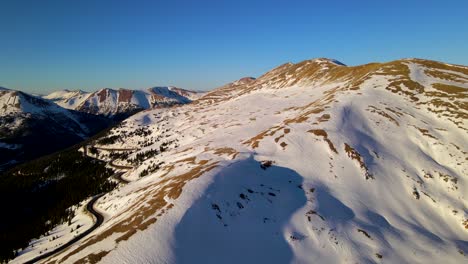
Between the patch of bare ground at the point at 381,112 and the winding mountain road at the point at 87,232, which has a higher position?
the patch of bare ground at the point at 381,112

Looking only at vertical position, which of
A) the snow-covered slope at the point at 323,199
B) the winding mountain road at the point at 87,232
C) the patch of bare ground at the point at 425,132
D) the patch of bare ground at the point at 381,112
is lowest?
the winding mountain road at the point at 87,232

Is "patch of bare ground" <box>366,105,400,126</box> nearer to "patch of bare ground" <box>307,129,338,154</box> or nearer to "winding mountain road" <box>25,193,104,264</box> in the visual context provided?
"patch of bare ground" <box>307,129,338,154</box>

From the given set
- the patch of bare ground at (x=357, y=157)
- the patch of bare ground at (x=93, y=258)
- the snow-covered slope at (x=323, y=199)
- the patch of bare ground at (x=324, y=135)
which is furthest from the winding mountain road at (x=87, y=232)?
the patch of bare ground at (x=357, y=157)

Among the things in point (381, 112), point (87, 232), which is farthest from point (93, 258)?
point (381, 112)

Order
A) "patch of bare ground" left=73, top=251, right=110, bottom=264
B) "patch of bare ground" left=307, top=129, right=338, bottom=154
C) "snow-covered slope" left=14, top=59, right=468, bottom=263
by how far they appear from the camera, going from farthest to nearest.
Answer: "patch of bare ground" left=307, top=129, right=338, bottom=154 < "snow-covered slope" left=14, top=59, right=468, bottom=263 < "patch of bare ground" left=73, top=251, right=110, bottom=264

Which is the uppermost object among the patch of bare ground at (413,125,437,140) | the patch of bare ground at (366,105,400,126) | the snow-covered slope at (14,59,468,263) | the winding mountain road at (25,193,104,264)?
the patch of bare ground at (366,105,400,126)

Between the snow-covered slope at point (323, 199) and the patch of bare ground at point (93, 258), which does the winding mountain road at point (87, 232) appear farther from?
the patch of bare ground at point (93, 258)

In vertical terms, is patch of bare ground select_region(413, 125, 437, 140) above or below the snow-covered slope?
above

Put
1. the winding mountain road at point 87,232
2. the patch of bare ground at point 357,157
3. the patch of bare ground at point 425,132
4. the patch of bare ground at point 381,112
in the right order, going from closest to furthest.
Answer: the winding mountain road at point 87,232 < the patch of bare ground at point 357,157 < the patch of bare ground at point 425,132 < the patch of bare ground at point 381,112

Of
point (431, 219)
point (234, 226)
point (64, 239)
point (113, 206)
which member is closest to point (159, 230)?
point (234, 226)

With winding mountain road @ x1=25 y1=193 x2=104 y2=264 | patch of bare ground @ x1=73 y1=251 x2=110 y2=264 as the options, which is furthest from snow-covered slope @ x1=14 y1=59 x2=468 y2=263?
winding mountain road @ x1=25 y1=193 x2=104 y2=264
